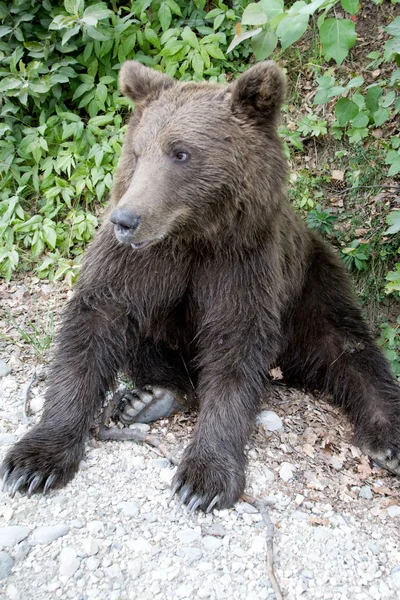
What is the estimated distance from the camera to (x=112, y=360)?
150 inches

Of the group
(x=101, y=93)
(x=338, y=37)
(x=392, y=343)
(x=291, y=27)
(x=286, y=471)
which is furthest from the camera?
(x=101, y=93)

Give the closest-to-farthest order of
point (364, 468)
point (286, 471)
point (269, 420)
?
point (286, 471)
point (364, 468)
point (269, 420)

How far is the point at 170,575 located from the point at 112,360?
1.30 m

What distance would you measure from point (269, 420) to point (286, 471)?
478mm

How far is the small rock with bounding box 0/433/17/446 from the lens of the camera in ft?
12.3

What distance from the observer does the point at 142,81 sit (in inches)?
145

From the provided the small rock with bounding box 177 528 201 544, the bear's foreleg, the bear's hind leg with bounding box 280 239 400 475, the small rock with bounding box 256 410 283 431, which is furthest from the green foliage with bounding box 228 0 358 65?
the small rock with bounding box 177 528 201 544

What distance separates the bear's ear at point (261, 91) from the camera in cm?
336

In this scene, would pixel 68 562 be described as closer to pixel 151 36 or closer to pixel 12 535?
pixel 12 535

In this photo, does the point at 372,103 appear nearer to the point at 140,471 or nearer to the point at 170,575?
the point at 140,471

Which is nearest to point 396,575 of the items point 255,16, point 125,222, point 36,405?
point 125,222

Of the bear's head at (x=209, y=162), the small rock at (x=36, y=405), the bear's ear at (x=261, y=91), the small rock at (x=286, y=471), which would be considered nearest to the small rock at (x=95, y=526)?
the small rock at (x=286, y=471)

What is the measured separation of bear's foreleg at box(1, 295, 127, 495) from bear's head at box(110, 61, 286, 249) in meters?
0.67

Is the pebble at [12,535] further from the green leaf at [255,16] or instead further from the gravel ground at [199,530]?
the green leaf at [255,16]
